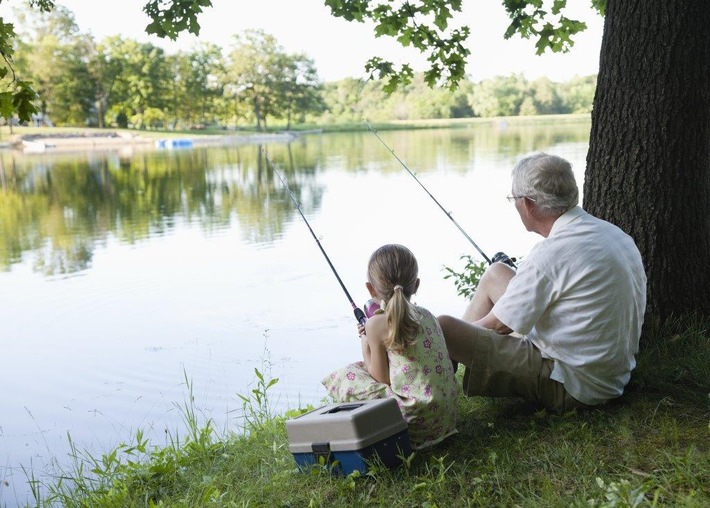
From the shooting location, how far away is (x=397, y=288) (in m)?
2.63

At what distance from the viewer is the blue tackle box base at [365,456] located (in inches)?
99.7

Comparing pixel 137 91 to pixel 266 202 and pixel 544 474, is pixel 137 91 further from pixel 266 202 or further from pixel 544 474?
pixel 544 474

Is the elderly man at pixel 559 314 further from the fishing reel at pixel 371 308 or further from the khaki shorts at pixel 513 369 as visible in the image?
the fishing reel at pixel 371 308

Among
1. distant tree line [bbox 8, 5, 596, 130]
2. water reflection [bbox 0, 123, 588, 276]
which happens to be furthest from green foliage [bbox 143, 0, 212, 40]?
distant tree line [bbox 8, 5, 596, 130]

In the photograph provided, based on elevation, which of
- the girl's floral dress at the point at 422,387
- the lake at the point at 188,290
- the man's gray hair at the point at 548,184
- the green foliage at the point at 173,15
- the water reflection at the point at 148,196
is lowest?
the water reflection at the point at 148,196

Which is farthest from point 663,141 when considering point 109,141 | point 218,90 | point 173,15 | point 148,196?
point 218,90

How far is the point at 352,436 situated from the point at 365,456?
0.08 metres

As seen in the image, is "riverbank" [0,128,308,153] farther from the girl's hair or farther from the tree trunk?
the girl's hair

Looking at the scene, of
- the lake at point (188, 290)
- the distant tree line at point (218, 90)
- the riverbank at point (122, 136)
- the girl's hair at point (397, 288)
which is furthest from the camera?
the distant tree line at point (218, 90)

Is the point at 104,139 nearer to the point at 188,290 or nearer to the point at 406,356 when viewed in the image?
the point at 188,290

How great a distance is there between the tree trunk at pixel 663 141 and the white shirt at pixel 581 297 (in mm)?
794

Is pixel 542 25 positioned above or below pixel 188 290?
above

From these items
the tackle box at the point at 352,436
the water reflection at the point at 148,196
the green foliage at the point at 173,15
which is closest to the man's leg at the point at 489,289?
the tackle box at the point at 352,436

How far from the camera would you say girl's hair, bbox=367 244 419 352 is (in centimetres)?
263
